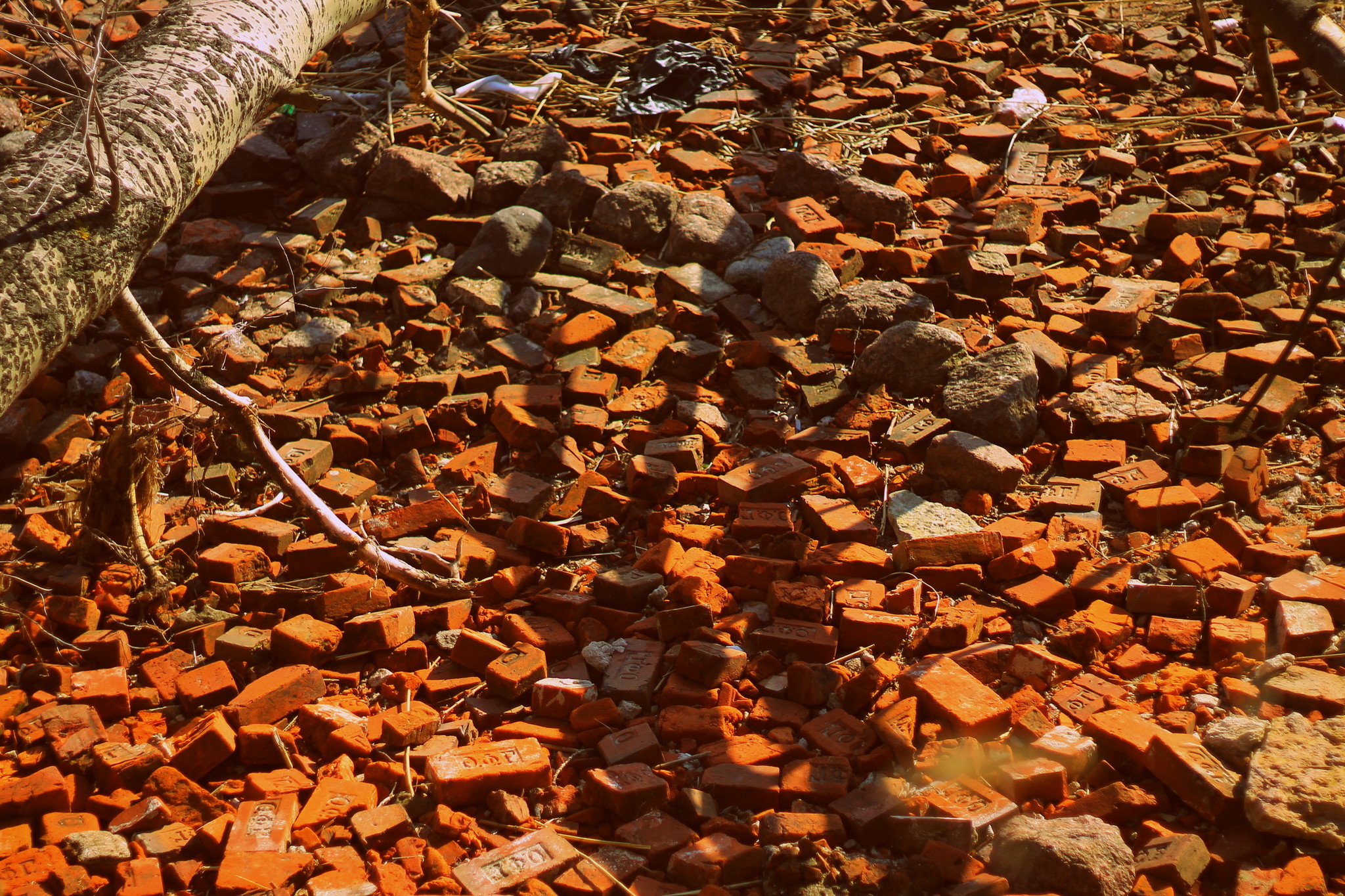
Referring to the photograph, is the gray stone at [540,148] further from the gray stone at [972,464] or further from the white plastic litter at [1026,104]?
the gray stone at [972,464]

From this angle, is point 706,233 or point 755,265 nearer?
point 755,265

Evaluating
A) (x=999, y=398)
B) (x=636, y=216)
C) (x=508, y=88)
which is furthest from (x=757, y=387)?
(x=508, y=88)

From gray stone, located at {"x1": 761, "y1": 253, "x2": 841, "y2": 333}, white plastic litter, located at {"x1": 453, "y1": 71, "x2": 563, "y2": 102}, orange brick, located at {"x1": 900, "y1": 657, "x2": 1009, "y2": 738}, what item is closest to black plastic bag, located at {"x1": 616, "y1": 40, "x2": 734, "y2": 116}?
white plastic litter, located at {"x1": 453, "y1": 71, "x2": 563, "y2": 102}

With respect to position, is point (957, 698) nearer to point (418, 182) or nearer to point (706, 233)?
point (706, 233)

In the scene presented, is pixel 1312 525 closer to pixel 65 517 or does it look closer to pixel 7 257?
pixel 7 257

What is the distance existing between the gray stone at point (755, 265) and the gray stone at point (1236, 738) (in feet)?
7.20

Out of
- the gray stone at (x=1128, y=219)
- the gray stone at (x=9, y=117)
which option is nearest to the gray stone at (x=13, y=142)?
the gray stone at (x=9, y=117)

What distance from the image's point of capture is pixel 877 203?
13.6ft

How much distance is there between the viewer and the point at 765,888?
2.00 metres

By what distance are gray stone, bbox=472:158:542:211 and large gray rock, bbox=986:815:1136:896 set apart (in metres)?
3.15

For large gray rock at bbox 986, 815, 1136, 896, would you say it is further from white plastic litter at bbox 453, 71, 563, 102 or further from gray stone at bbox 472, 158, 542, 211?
white plastic litter at bbox 453, 71, 563, 102

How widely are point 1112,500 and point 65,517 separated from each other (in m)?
2.88

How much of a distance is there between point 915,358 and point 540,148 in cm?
204

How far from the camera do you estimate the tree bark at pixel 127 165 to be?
2064 millimetres
